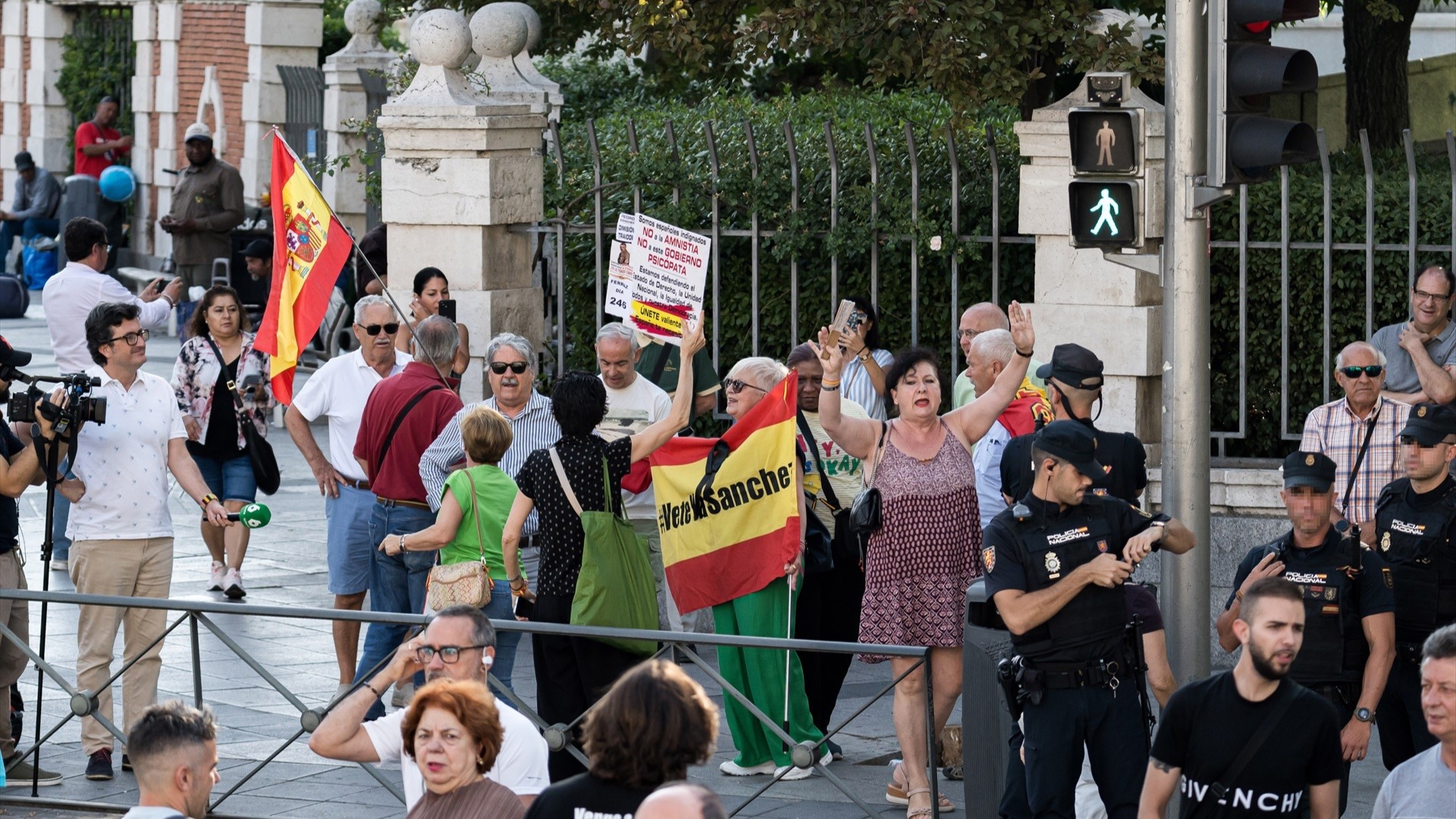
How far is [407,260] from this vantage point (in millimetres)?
11539

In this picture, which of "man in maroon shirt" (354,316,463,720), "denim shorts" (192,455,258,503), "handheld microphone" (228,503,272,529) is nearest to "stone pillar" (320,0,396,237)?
"denim shorts" (192,455,258,503)

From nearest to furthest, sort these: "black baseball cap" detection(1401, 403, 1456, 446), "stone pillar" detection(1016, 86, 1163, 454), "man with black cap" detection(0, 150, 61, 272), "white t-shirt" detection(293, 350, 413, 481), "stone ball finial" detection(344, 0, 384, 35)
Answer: "black baseball cap" detection(1401, 403, 1456, 446) → "white t-shirt" detection(293, 350, 413, 481) → "stone pillar" detection(1016, 86, 1163, 454) → "stone ball finial" detection(344, 0, 384, 35) → "man with black cap" detection(0, 150, 61, 272)

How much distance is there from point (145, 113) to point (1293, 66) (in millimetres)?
25051

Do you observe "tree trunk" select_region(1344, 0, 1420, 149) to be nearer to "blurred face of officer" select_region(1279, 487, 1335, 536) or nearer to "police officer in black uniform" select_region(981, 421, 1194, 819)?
"blurred face of officer" select_region(1279, 487, 1335, 536)

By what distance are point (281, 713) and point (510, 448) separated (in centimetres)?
168

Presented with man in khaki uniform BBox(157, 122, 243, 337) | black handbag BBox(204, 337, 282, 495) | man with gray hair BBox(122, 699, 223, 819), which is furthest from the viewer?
man in khaki uniform BBox(157, 122, 243, 337)

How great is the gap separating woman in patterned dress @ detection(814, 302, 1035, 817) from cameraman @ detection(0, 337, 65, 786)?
299 cm

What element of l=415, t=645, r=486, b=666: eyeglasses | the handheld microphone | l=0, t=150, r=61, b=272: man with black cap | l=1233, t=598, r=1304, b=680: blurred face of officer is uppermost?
l=0, t=150, r=61, b=272: man with black cap

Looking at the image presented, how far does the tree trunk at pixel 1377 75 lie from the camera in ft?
48.2

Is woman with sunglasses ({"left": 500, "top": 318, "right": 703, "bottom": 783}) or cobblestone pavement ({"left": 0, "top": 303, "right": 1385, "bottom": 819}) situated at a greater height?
woman with sunglasses ({"left": 500, "top": 318, "right": 703, "bottom": 783})

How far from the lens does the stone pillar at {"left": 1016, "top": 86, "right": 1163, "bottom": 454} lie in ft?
33.1

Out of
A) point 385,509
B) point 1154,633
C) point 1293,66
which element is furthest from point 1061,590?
point 385,509

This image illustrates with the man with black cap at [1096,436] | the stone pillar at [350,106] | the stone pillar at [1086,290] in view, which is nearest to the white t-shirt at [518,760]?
the man with black cap at [1096,436]

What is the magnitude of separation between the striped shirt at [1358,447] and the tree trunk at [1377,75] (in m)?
6.56
